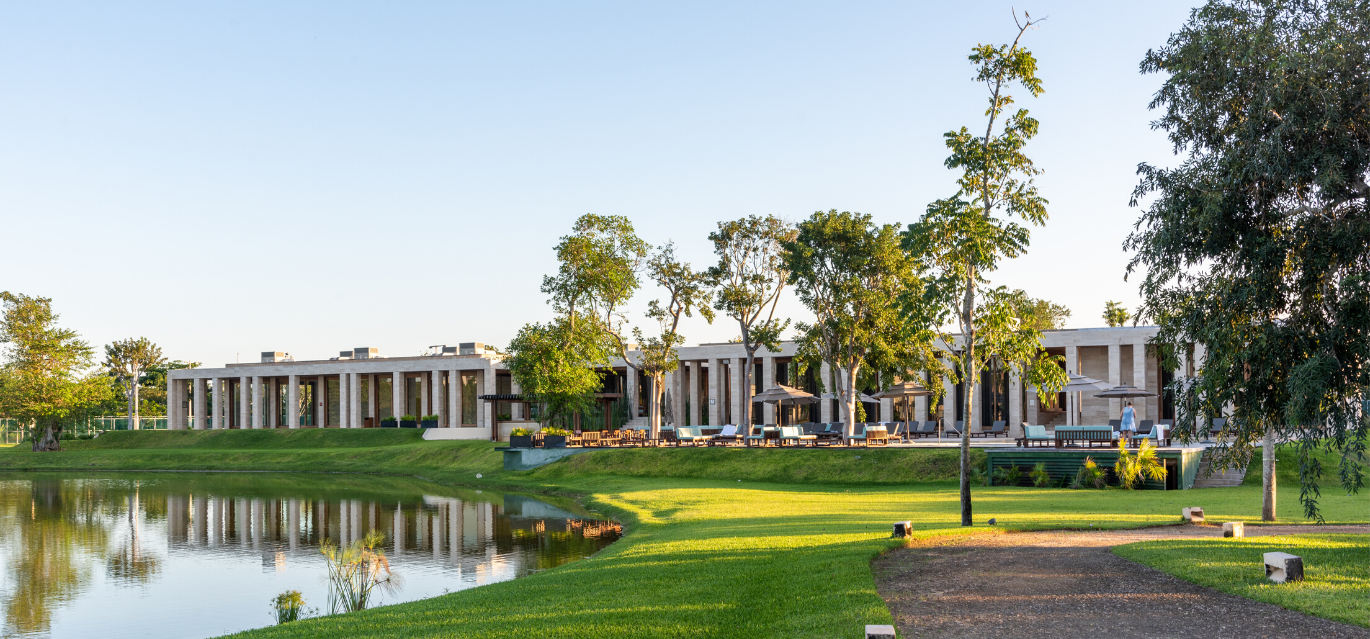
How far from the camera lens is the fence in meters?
53.6

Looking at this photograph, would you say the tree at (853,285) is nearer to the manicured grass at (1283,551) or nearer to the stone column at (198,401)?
the manicured grass at (1283,551)

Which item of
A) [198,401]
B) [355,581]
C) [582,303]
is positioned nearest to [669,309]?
[582,303]

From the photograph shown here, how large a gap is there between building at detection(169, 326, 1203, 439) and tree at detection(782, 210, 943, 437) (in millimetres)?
2573

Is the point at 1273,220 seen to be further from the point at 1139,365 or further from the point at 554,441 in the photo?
the point at 1139,365

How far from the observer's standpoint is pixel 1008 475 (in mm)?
25359

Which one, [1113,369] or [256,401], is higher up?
[1113,369]

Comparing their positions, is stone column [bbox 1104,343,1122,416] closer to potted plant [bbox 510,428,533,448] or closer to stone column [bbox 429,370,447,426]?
potted plant [bbox 510,428,533,448]

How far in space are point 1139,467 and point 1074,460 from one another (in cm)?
187

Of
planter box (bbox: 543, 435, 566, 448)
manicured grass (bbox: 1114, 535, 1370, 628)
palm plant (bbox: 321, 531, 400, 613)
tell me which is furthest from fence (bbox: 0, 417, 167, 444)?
→ manicured grass (bbox: 1114, 535, 1370, 628)

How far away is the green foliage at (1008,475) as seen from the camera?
2519 centimetres

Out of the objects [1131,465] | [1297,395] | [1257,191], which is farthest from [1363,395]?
[1131,465]

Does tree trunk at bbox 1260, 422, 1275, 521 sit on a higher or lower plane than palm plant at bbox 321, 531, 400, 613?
higher

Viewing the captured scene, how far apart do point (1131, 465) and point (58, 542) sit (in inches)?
905

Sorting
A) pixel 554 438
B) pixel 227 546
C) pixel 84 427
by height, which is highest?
pixel 554 438
